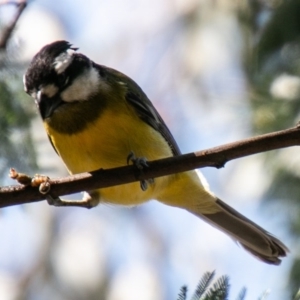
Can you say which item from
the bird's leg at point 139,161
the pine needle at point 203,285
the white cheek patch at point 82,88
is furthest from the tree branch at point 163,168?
the white cheek patch at point 82,88

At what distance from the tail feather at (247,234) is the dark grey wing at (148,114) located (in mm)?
588

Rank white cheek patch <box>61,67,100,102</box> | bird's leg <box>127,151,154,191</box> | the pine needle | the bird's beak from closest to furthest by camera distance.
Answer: the pine needle, bird's leg <box>127,151,154,191</box>, the bird's beak, white cheek patch <box>61,67,100,102</box>

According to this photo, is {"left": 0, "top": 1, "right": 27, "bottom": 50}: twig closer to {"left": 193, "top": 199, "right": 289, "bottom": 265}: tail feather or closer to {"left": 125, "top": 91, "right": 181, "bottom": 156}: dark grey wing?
{"left": 125, "top": 91, "right": 181, "bottom": 156}: dark grey wing

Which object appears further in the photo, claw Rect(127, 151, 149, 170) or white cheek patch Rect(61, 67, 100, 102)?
white cheek patch Rect(61, 67, 100, 102)

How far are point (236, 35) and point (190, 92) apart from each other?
1744 millimetres

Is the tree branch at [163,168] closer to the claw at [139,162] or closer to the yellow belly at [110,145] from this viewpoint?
the claw at [139,162]

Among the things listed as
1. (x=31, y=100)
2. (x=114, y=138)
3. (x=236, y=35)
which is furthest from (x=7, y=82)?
(x=236, y=35)

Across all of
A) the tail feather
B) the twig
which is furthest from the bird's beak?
the tail feather

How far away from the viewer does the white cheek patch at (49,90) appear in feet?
11.8

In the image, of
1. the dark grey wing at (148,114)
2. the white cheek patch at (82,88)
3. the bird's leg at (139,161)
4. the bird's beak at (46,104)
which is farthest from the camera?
the dark grey wing at (148,114)

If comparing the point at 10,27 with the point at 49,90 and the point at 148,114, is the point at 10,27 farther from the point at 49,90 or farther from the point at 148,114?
the point at 148,114

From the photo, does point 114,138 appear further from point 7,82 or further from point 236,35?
point 236,35

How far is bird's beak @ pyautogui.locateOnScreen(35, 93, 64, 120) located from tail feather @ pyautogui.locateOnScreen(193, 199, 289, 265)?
1.29 metres

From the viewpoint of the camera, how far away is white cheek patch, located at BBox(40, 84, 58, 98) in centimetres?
359
